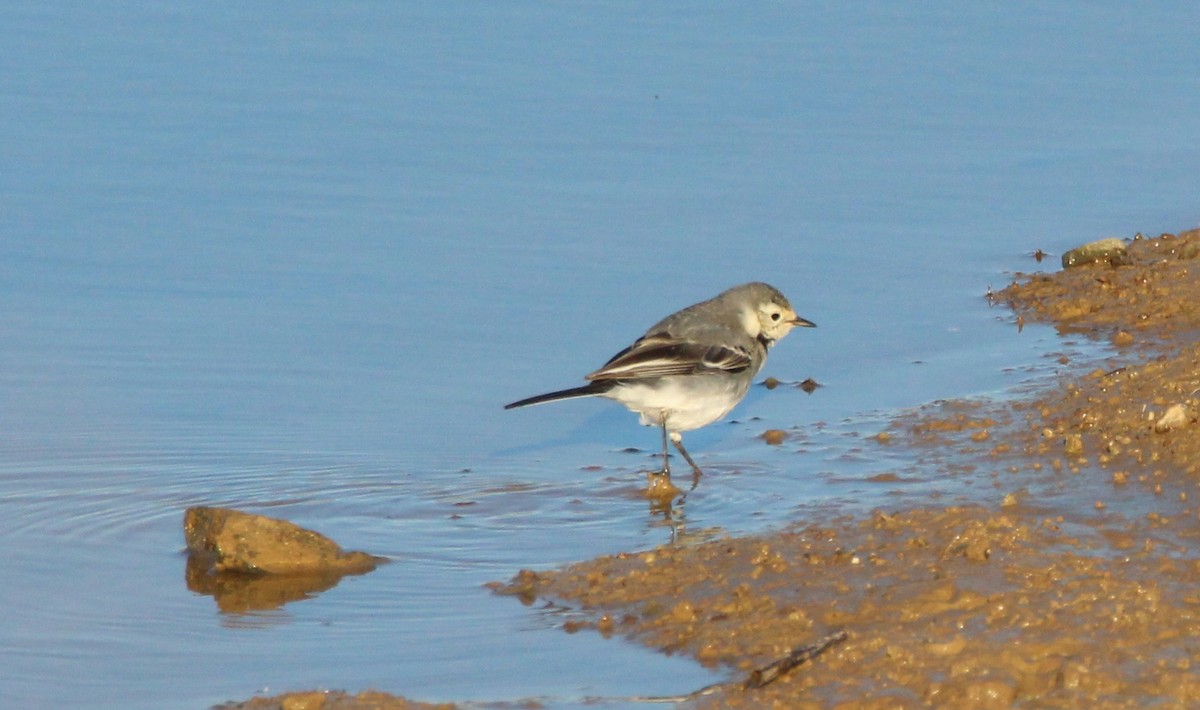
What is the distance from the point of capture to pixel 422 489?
8.59 meters

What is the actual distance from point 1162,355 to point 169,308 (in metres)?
5.71

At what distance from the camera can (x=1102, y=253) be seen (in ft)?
37.0

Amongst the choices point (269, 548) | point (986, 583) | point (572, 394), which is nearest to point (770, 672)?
point (986, 583)

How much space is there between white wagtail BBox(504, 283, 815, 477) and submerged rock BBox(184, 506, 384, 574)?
1.40 meters

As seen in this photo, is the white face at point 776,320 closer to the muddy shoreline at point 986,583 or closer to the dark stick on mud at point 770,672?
the muddy shoreline at point 986,583

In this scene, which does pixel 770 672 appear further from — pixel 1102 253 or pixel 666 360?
pixel 1102 253

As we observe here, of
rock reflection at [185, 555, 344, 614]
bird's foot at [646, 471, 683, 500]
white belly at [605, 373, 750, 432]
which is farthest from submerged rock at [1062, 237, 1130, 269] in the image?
rock reflection at [185, 555, 344, 614]

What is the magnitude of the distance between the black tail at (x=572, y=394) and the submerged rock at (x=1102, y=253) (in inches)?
157

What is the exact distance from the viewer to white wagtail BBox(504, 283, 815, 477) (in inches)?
349

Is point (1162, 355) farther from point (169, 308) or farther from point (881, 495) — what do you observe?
point (169, 308)

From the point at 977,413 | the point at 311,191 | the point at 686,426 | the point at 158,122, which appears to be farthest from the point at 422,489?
the point at 158,122

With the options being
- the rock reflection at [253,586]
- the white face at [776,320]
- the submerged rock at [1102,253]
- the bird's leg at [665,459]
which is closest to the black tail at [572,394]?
the bird's leg at [665,459]

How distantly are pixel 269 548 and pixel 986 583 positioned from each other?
2.95 metres

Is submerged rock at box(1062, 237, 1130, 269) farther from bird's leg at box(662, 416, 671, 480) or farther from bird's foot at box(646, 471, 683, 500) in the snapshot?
bird's foot at box(646, 471, 683, 500)
